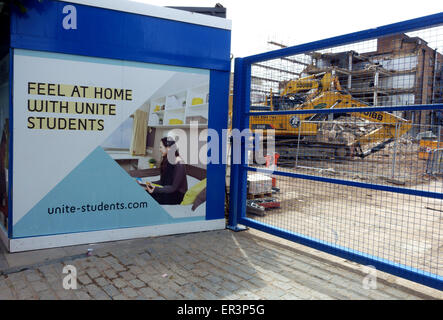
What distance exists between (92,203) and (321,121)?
7.25m

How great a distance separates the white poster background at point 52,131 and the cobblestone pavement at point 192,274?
915 millimetres

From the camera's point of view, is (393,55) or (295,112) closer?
(393,55)

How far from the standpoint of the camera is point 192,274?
3859 mm

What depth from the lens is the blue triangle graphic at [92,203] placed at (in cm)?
442

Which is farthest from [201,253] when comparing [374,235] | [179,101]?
[374,235]

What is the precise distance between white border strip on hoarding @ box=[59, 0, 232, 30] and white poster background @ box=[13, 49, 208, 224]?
697mm

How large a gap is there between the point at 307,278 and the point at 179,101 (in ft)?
9.87

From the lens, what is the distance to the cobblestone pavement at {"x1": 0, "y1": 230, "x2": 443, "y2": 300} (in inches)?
135

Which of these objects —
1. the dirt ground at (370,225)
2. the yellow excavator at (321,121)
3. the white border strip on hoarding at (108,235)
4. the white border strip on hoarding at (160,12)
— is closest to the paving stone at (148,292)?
the white border strip on hoarding at (108,235)

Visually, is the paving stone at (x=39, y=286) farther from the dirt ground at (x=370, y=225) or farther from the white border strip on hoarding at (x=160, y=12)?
the dirt ground at (x=370, y=225)

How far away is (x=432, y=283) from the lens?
3535mm

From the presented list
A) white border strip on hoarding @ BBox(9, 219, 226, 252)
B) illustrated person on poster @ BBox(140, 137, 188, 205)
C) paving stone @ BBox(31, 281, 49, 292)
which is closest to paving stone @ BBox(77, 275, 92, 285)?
paving stone @ BBox(31, 281, 49, 292)
